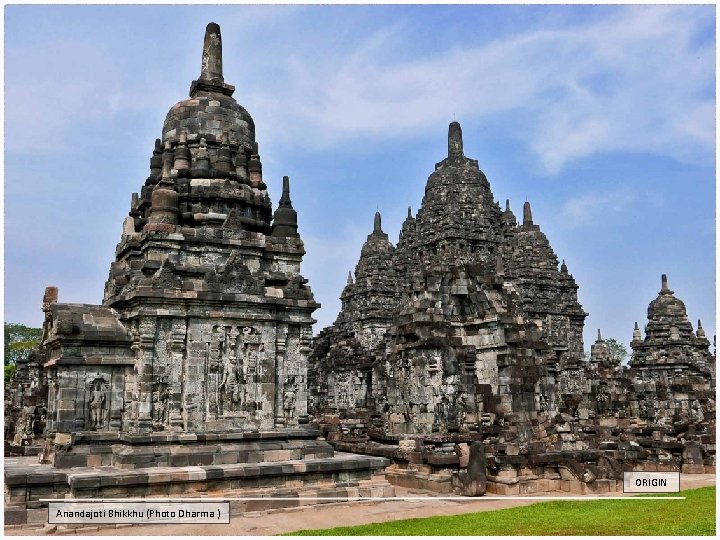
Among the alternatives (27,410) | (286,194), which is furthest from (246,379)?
(27,410)

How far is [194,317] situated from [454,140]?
3434cm

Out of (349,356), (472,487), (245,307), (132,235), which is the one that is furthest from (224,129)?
(349,356)

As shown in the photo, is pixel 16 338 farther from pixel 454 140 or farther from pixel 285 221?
pixel 285 221

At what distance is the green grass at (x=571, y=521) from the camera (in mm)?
10367

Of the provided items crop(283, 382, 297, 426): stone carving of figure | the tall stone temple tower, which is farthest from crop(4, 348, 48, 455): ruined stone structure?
crop(283, 382, 297, 426): stone carving of figure

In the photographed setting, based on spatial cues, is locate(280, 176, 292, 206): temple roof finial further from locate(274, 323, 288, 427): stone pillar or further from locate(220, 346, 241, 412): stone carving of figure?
locate(220, 346, 241, 412): stone carving of figure

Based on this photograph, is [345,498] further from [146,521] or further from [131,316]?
[131,316]

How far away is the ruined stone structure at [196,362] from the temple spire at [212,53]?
2.39m

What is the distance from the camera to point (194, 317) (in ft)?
45.1

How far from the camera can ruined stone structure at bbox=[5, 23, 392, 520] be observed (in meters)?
12.9

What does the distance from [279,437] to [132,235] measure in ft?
17.6

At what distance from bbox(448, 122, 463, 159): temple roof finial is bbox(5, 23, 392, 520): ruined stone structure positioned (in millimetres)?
30861

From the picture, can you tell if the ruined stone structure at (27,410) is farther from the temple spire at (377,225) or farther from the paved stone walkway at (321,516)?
the temple spire at (377,225)

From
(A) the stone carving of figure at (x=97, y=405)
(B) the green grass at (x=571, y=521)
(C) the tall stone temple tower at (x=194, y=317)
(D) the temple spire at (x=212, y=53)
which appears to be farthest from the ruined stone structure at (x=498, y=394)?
(D) the temple spire at (x=212, y=53)
